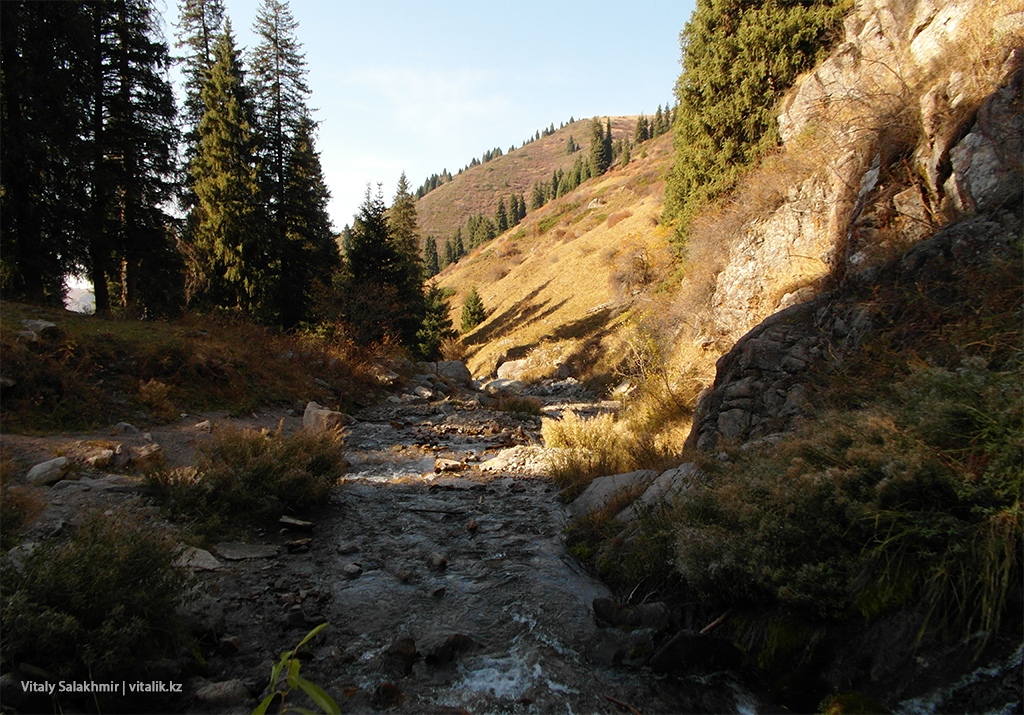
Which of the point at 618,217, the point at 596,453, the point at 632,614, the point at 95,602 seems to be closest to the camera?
the point at 95,602

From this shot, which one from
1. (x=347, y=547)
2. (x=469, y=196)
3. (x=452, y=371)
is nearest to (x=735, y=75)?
(x=347, y=547)

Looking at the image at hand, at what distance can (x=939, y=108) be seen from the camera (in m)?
7.08

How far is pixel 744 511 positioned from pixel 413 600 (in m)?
3.35

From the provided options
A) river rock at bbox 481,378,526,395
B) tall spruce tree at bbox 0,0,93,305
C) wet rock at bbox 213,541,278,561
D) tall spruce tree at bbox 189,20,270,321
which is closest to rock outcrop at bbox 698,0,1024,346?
wet rock at bbox 213,541,278,561

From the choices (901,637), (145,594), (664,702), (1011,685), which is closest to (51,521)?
(145,594)

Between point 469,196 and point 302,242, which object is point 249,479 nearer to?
point 302,242

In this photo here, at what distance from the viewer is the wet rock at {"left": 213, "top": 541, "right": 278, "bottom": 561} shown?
5.78 metres

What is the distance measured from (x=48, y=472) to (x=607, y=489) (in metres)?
7.48

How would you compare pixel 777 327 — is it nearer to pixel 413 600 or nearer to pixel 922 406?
pixel 922 406

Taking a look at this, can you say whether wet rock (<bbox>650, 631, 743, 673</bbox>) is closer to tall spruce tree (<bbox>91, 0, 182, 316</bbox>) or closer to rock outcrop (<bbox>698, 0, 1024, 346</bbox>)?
rock outcrop (<bbox>698, 0, 1024, 346</bbox>)

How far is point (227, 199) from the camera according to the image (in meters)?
20.9

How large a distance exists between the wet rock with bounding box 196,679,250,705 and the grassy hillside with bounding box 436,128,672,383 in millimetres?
21207

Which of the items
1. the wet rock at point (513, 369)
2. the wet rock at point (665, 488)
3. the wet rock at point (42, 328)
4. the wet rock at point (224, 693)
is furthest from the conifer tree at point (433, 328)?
the wet rock at point (224, 693)

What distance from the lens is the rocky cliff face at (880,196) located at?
6023 mm
